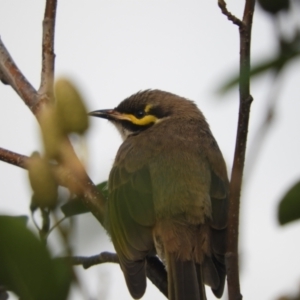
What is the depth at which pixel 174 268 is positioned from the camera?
12.9ft

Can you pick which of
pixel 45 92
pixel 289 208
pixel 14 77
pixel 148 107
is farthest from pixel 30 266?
pixel 148 107

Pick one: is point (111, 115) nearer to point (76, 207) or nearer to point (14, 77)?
point (14, 77)

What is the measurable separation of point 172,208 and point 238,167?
6.59ft

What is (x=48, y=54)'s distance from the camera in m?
3.97

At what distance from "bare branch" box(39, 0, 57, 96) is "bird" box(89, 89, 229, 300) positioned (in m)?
0.59

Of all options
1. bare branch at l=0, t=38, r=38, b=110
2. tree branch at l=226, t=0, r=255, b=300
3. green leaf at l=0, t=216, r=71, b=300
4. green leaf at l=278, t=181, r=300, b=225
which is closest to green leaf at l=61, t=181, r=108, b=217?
green leaf at l=0, t=216, r=71, b=300

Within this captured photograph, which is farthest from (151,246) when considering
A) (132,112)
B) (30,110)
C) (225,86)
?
(225,86)

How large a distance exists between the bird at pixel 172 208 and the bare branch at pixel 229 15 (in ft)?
6.24

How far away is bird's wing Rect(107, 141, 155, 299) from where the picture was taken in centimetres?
400

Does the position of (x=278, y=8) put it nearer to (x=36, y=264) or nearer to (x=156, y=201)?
(x=36, y=264)

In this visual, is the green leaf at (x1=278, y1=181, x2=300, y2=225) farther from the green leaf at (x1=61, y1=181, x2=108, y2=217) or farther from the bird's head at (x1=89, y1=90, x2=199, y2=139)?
the bird's head at (x1=89, y1=90, x2=199, y2=139)

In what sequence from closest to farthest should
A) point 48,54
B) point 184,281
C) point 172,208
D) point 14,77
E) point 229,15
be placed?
point 229,15, point 184,281, point 48,54, point 172,208, point 14,77

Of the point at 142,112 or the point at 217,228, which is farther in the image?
the point at 142,112

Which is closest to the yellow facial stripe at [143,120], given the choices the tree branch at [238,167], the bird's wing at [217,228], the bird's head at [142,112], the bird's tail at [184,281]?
the bird's head at [142,112]
